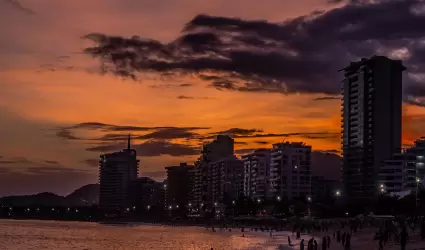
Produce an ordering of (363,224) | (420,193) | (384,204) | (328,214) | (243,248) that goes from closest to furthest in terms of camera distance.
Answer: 1. (243,248)
2. (363,224)
3. (420,193)
4. (384,204)
5. (328,214)

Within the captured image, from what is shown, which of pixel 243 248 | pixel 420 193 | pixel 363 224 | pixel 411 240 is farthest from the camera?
pixel 420 193

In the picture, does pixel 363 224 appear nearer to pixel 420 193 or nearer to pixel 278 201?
pixel 420 193

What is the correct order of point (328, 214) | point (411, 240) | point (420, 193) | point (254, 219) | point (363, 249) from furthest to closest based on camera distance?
1. point (254, 219)
2. point (328, 214)
3. point (420, 193)
4. point (363, 249)
5. point (411, 240)

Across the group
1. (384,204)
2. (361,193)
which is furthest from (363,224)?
(361,193)

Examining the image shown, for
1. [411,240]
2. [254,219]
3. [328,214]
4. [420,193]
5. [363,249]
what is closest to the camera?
[411,240]

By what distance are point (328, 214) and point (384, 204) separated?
20799 mm

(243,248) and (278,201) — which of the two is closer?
(243,248)

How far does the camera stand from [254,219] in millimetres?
187500

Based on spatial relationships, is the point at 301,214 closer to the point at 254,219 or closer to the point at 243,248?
the point at 254,219

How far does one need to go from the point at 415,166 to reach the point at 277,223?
40.8 m

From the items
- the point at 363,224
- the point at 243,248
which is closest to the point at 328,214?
the point at 363,224

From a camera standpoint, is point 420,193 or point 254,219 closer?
point 420,193

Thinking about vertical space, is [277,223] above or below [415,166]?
below

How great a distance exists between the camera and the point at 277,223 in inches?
6737
